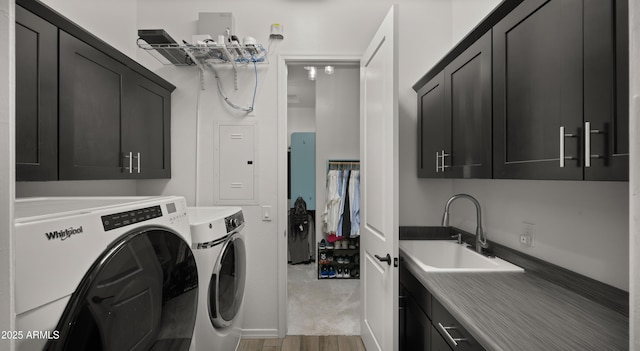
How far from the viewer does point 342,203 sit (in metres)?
3.29

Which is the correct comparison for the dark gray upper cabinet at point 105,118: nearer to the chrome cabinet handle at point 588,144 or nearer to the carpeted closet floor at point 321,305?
the carpeted closet floor at point 321,305

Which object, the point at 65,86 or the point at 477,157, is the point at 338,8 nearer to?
the point at 477,157

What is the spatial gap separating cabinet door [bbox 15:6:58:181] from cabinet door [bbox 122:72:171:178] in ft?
1.55

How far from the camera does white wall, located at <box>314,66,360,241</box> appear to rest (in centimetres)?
344

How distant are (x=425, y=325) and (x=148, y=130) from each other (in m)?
2.04

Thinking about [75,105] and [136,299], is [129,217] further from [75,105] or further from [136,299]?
[75,105]

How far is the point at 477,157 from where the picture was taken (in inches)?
52.5

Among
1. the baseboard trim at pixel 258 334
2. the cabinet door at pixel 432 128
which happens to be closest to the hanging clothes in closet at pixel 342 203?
the cabinet door at pixel 432 128

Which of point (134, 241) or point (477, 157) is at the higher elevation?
point (477, 157)

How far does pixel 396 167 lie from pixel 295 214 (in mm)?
2649

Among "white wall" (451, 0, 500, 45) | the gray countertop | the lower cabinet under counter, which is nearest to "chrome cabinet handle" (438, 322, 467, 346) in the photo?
the lower cabinet under counter

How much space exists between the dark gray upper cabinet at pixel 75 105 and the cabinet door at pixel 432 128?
6.18ft

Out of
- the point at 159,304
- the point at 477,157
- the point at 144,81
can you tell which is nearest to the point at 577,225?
the point at 477,157

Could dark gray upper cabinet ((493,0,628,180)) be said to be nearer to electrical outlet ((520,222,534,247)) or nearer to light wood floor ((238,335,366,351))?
electrical outlet ((520,222,534,247))
